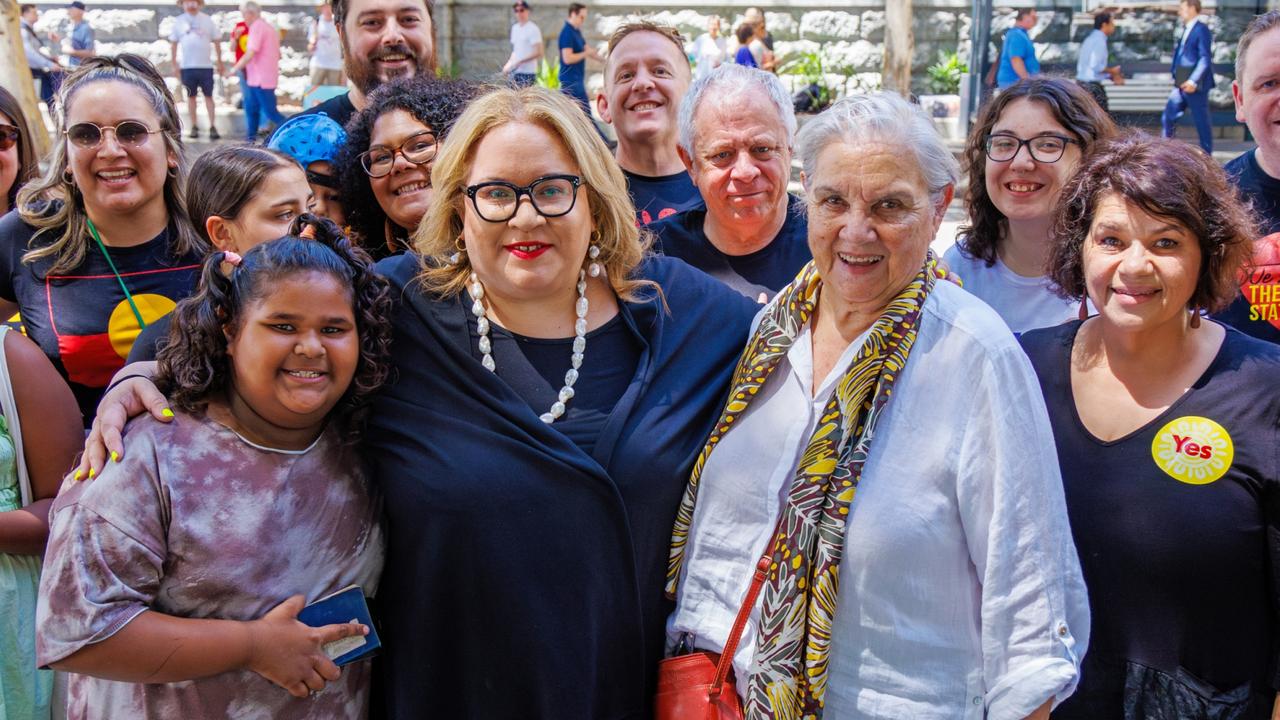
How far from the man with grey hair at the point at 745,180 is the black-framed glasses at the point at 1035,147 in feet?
2.16

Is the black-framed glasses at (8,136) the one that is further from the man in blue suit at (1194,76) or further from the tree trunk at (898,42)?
the man in blue suit at (1194,76)

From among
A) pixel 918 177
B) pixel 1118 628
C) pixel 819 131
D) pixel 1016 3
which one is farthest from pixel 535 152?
pixel 1016 3

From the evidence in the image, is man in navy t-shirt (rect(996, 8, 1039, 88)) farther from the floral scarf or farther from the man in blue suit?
the floral scarf

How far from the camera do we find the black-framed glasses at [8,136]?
378 cm

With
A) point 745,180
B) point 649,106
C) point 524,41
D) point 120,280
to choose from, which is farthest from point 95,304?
point 524,41

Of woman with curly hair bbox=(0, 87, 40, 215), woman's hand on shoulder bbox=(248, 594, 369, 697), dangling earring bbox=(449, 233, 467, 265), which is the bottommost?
woman's hand on shoulder bbox=(248, 594, 369, 697)

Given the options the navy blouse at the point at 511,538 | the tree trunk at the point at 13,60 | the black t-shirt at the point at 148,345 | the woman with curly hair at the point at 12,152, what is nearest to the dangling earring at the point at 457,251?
the navy blouse at the point at 511,538

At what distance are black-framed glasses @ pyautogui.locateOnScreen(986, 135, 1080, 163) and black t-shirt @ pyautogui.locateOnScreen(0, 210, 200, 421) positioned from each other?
2.58 metres

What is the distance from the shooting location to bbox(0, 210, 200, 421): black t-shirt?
322 cm

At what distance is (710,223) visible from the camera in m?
3.77

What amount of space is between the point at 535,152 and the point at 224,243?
3.77ft

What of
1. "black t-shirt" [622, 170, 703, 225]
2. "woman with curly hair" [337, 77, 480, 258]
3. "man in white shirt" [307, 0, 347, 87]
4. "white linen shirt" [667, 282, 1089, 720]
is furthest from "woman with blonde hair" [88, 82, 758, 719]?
"man in white shirt" [307, 0, 347, 87]

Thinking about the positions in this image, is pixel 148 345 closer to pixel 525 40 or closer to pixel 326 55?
pixel 326 55

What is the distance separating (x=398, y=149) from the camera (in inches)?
137
